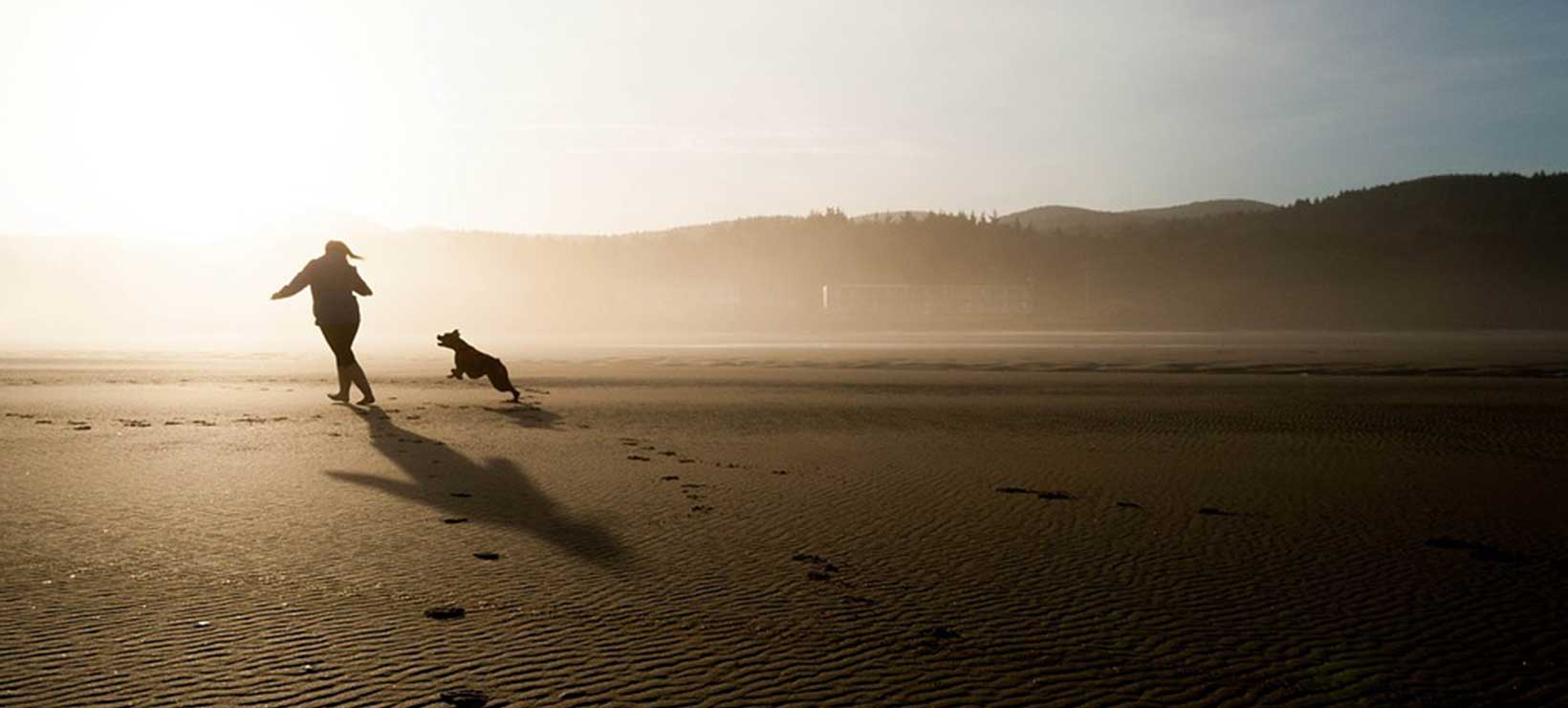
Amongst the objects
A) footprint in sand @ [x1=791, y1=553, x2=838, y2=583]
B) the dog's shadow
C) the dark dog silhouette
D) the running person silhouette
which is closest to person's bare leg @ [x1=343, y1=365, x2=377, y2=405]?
the running person silhouette

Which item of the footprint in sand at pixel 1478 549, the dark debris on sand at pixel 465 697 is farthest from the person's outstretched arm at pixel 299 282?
the footprint in sand at pixel 1478 549

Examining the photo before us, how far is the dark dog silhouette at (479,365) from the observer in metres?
14.2

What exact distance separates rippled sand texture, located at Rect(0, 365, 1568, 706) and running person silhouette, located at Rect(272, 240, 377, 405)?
2.59 m

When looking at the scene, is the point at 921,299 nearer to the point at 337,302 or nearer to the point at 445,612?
the point at 337,302

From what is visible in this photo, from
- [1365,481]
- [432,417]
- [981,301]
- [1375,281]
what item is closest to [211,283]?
[981,301]

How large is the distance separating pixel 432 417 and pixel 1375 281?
71.7 m

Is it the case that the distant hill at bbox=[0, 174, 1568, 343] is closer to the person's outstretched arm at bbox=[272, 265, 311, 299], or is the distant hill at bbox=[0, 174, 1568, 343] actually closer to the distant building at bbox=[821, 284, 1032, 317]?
the distant building at bbox=[821, 284, 1032, 317]

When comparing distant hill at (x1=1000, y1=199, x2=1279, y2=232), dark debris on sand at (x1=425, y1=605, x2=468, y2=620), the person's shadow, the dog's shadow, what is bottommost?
dark debris on sand at (x1=425, y1=605, x2=468, y2=620)

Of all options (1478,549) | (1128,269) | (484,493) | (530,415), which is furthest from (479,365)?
(1128,269)

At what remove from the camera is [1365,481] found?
290 inches

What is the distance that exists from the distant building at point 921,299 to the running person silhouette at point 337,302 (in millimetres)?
55020

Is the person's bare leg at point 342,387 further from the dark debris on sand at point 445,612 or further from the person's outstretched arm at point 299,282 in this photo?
the dark debris on sand at point 445,612

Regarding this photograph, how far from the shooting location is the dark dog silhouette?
557 inches

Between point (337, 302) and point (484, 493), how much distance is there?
7.30 m
